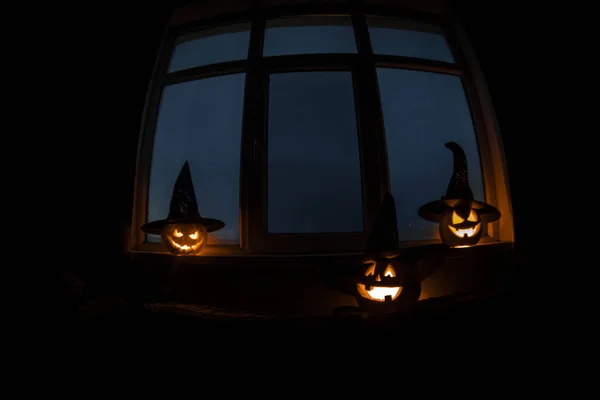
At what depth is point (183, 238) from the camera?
1804mm

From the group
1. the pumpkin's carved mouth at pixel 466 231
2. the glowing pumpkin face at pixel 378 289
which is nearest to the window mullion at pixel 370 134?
the pumpkin's carved mouth at pixel 466 231

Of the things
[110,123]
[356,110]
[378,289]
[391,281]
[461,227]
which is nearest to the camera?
[391,281]

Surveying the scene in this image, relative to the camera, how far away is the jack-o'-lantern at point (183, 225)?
1796mm

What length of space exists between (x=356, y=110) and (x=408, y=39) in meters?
0.91

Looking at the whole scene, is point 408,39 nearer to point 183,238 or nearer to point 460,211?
point 460,211

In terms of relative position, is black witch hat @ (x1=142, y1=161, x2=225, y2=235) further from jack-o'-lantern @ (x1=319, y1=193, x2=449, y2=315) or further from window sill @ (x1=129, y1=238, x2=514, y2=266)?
jack-o'-lantern @ (x1=319, y1=193, x2=449, y2=315)

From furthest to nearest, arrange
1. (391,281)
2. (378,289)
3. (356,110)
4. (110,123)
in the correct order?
(356,110) → (110,123) → (378,289) → (391,281)

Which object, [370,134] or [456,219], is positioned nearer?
[456,219]

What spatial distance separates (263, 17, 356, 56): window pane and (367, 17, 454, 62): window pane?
219 mm

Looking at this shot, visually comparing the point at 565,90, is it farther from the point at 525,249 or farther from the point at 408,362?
the point at 408,362

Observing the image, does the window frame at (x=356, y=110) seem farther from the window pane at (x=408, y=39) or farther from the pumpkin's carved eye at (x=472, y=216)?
the pumpkin's carved eye at (x=472, y=216)

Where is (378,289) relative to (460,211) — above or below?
below

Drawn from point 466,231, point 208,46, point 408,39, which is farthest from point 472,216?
point 208,46

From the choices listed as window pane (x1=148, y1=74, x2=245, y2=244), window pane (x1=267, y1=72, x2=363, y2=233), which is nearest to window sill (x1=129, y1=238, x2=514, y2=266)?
window pane (x1=148, y1=74, x2=245, y2=244)
